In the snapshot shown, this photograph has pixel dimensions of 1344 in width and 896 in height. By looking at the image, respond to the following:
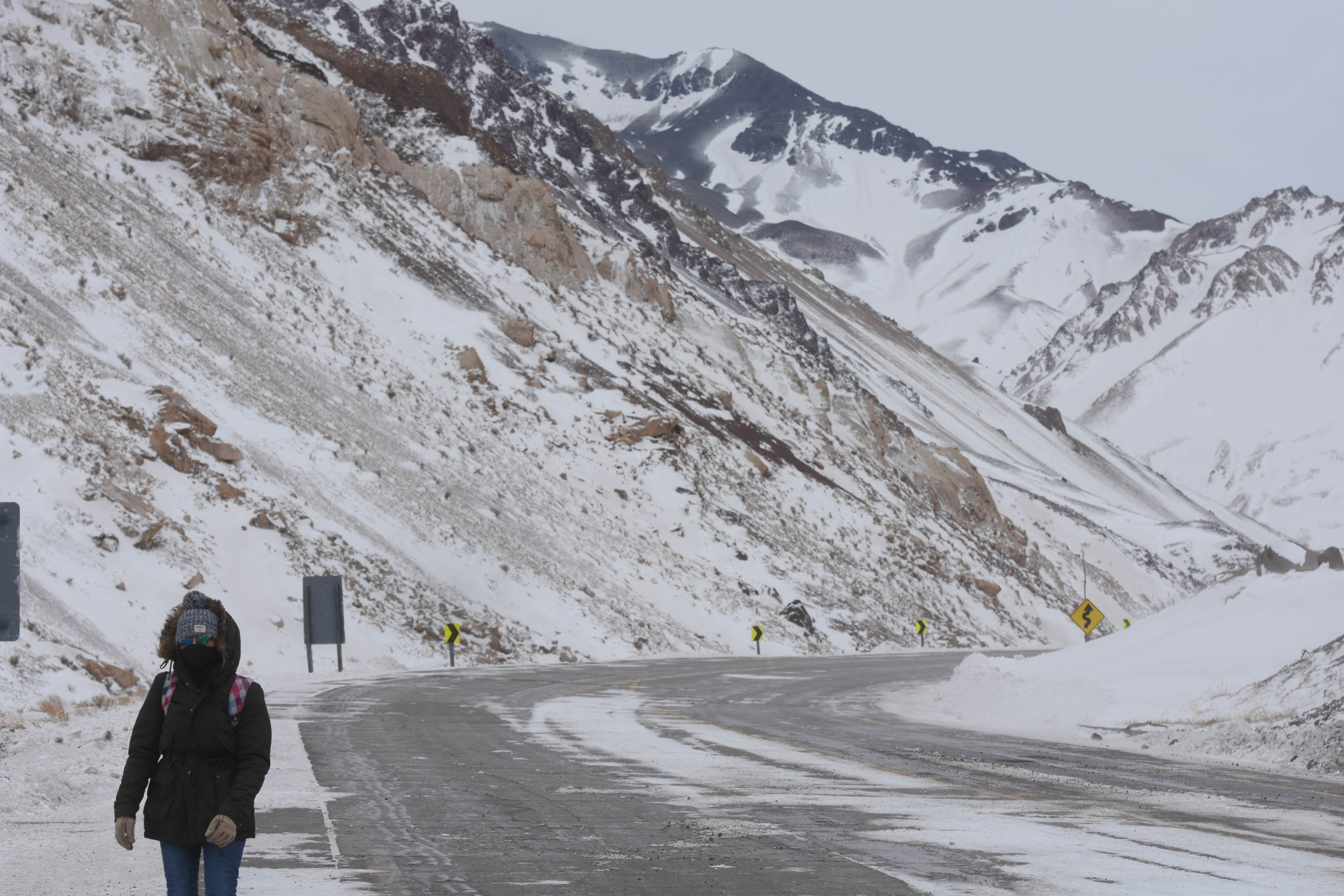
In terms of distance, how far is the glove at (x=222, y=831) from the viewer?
5.01m

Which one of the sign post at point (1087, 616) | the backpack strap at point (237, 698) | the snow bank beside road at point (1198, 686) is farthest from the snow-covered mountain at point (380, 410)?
the backpack strap at point (237, 698)

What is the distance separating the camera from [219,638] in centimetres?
524

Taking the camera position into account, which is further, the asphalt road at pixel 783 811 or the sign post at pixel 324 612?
the sign post at pixel 324 612

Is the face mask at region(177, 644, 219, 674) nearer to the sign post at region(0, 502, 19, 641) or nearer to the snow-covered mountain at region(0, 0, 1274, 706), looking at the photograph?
the sign post at region(0, 502, 19, 641)

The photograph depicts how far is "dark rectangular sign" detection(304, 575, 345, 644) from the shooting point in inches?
1014

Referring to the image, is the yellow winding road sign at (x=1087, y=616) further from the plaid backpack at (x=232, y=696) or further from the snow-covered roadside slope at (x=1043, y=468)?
the plaid backpack at (x=232, y=696)

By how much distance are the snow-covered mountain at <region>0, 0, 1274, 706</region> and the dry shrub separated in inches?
26.0

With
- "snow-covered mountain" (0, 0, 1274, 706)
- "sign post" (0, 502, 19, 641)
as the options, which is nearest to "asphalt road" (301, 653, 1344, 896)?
"sign post" (0, 502, 19, 641)

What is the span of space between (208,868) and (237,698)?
2.14 feet

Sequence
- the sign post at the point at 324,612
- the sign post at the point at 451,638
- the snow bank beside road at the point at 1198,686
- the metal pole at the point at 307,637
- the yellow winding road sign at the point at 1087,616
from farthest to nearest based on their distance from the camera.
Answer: the yellow winding road sign at the point at 1087,616 < the sign post at the point at 451,638 < the sign post at the point at 324,612 < the metal pole at the point at 307,637 < the snow bank beside road at the point at 1198,686

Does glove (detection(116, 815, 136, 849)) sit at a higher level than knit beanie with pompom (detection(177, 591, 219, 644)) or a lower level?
lower

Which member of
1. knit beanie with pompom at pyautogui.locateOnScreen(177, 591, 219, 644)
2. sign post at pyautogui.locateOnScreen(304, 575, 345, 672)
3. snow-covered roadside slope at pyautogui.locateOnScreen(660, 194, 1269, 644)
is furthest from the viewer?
snow-covered roadside slope at pyautogui.locateOnScreen(660, 194, 1269, 644)

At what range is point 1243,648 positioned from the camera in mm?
16312

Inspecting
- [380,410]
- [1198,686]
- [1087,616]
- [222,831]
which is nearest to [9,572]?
[222,831]
